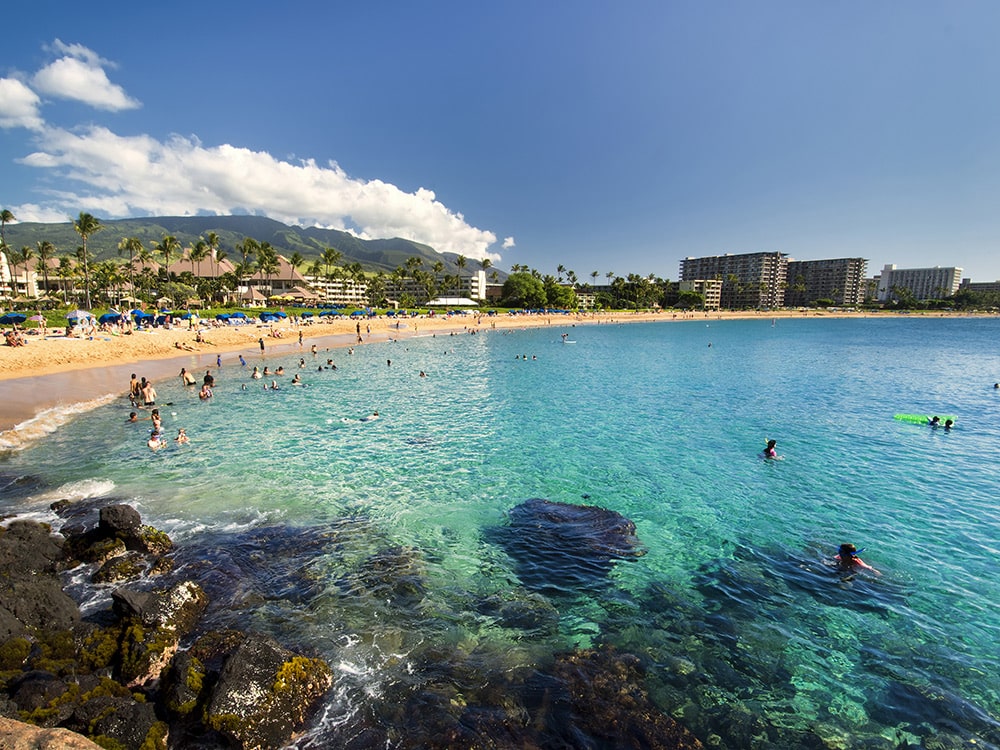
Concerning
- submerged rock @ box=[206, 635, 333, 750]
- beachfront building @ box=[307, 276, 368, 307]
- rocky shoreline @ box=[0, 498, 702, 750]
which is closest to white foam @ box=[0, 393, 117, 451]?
rocky shoreline @ box=[0, 498, 702, 750]

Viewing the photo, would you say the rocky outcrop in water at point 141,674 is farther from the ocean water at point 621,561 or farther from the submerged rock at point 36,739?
the ocean water at point 621,561

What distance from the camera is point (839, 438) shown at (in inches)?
965

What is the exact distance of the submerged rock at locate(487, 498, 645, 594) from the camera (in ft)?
37.7

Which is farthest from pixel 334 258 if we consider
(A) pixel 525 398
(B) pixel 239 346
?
(A) pixel 525 398

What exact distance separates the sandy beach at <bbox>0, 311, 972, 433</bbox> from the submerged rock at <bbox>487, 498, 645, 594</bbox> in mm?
25856

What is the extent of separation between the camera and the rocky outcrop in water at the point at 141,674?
20.9ft

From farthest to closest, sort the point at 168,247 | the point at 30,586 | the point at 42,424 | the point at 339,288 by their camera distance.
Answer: the point at 339,288
the point at 168,247
the point at 42,424
the point at 30,586

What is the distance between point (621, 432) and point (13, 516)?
24.4m

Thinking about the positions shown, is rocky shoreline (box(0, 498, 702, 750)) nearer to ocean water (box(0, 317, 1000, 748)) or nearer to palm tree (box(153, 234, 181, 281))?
ocean water (box(0, 317, 1000, 748))

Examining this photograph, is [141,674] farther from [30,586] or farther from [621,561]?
[621,561]

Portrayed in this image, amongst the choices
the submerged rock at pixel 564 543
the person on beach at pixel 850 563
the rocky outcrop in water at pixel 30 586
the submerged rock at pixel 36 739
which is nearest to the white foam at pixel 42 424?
the rocky outcrop in water at pixel 30 586

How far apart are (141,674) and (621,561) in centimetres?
1037

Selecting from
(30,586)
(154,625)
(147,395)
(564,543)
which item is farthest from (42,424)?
(564,543)

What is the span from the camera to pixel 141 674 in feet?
24.9
